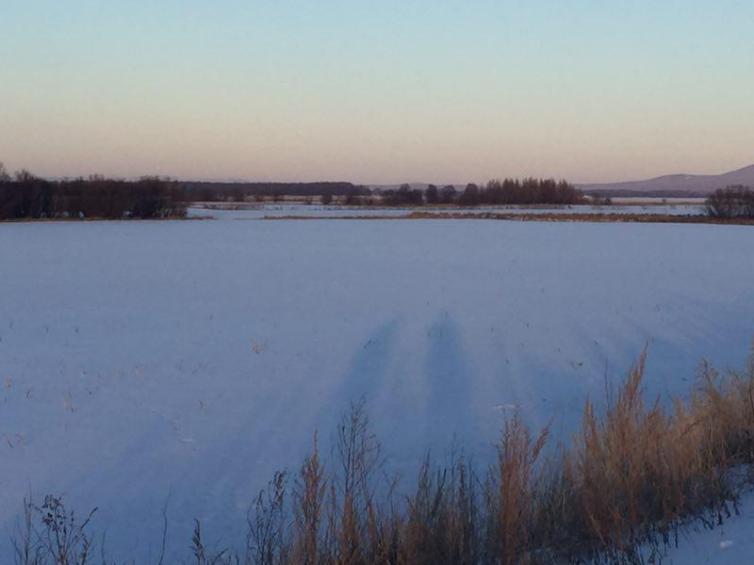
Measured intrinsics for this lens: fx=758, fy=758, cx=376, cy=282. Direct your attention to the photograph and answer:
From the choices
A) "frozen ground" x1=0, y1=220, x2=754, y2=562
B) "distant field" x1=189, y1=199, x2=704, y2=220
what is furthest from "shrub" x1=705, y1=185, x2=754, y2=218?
"frozen ground" x1=0, y1=220, x2=754, y2=562

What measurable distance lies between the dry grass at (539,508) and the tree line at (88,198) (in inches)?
2036

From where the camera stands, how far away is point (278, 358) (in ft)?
32.8

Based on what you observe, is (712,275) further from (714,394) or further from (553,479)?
(553,479)

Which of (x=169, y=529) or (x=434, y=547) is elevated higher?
(x=434, y=547)

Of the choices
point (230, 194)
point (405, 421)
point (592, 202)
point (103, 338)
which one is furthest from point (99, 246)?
point (230, 194)

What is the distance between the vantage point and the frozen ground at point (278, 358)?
20.3ft

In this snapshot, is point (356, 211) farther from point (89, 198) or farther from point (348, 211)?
point (89, 198)

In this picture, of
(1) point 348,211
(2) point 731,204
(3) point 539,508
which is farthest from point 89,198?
(3) point 539,508

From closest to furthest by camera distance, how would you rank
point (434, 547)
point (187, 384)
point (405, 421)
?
point (434, 547), point (405, 421), point (187, 384)

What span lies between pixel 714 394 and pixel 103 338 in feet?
27.3

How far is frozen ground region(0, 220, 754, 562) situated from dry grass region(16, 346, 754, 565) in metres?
1.06

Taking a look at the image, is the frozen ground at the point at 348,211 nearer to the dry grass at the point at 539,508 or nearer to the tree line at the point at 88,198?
the tree line at the point at 88,198

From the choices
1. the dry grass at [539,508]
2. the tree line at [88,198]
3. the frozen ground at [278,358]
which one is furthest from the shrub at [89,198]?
the dry grass at [539,508]

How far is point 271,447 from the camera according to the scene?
6.69 m
